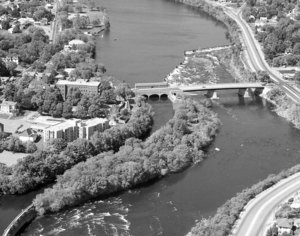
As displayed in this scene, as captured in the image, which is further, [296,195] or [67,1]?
[67,1]

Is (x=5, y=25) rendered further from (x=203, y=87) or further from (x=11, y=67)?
(x=203, y=87)

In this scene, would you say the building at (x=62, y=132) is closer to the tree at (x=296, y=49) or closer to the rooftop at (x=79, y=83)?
the rooftop at (x=79, y=83)

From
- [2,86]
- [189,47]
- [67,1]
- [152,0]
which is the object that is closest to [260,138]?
[2,86]

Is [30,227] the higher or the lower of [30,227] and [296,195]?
the lower

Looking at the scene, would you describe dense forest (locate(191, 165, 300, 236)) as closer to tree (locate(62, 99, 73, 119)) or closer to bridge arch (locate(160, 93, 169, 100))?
tree (locate(62, 99, 73, 119))

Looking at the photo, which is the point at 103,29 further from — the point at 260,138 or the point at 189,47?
the point at 260,138

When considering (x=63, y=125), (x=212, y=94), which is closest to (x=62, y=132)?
(x=63, y=125)
